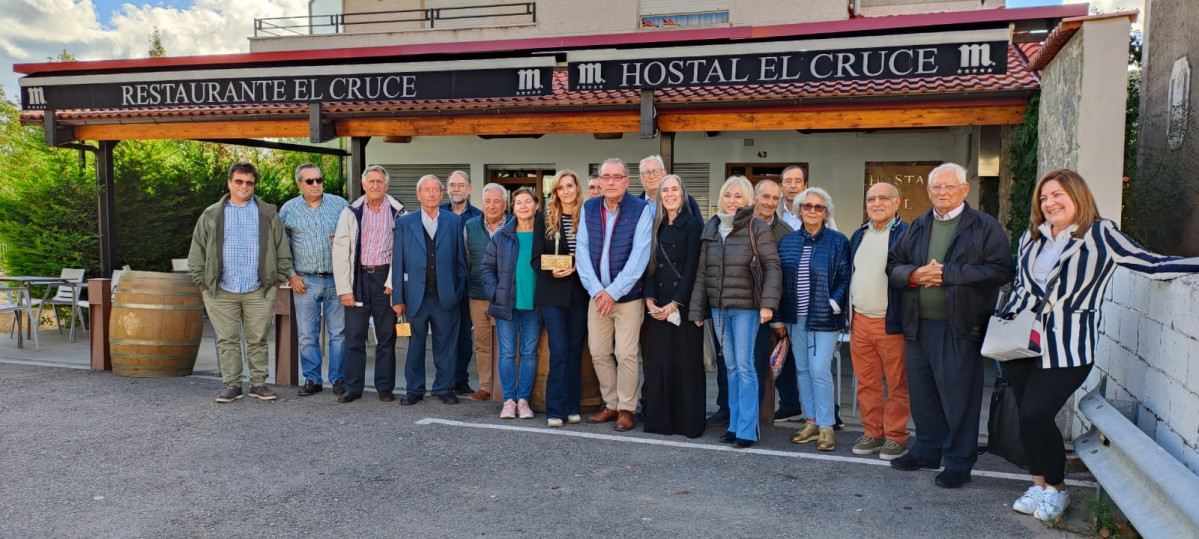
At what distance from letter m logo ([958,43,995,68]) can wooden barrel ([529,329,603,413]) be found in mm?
4261

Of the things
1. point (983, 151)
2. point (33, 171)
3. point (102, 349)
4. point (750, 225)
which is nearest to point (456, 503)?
point (750, 225)

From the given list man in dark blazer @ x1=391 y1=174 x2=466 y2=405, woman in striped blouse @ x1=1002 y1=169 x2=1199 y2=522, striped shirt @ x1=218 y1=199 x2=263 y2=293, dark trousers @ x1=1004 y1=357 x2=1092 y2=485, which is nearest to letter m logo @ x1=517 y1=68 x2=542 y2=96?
man in dark blazer @ x1=391 y1=174 x2=466 y2=405

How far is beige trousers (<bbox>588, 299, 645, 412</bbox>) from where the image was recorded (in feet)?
18.0

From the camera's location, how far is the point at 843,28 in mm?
10523

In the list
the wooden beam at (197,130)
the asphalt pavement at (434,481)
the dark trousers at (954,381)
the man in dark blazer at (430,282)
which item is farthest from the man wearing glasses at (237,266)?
the dark trousers at (954,381)

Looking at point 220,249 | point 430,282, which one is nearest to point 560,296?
point 430,282

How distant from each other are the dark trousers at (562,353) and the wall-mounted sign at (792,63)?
3.41m

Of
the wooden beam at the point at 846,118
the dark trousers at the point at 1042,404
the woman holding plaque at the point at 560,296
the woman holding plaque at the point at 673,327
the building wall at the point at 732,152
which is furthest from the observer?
the building wall at the point at 732,152

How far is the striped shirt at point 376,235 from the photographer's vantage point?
640 centimetres

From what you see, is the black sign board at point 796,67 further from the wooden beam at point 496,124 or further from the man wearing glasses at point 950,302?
the man wearing glasses at point 950,302

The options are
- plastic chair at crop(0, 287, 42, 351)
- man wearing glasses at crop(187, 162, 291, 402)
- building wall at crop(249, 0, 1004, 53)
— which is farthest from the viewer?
building wall at crop(249, 0, 1004, 53)

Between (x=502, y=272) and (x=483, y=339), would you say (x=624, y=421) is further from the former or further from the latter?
(x=483, y=339)

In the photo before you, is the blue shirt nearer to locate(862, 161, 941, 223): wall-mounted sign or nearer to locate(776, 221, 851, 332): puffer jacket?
locate(776, 221, 851, 332): puffer jacket

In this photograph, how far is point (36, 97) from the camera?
34.2 ft
